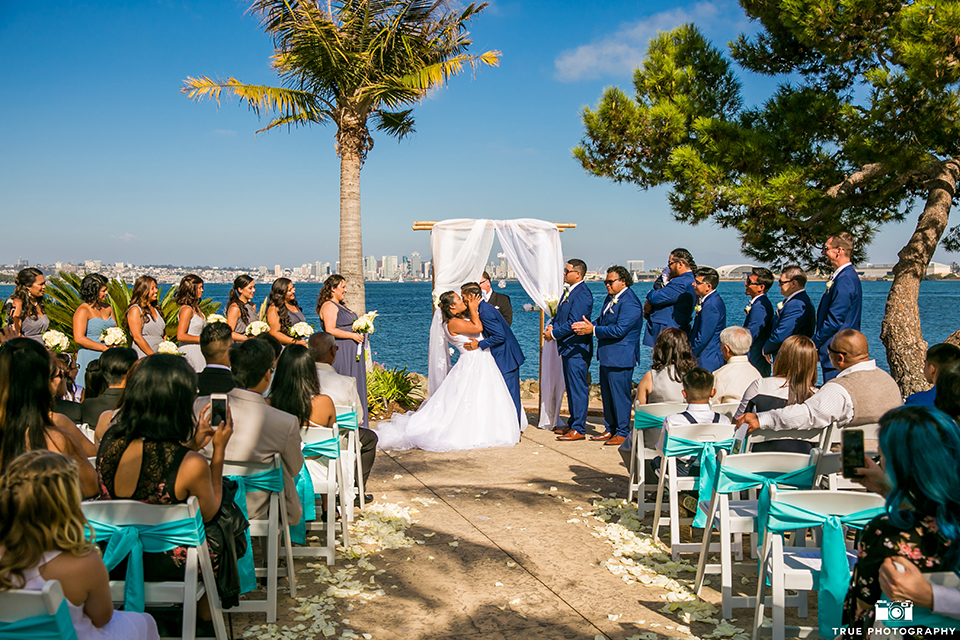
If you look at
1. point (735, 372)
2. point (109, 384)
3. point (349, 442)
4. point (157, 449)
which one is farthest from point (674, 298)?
point (157, 449)

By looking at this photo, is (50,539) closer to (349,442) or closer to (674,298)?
(349,442)

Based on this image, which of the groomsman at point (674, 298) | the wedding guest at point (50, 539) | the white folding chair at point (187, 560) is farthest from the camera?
the groomsman at point (674, 298)

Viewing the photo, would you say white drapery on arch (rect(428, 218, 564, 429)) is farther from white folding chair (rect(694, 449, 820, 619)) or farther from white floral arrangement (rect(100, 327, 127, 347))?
white folding chair (rect(694, 449, 820, 619))

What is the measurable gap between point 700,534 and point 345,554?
238 cm

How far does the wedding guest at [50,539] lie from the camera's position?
1.89 m

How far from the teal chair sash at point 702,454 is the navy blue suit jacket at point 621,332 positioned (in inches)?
127

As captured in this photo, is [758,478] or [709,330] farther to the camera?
[709,330]

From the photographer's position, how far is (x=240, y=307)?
7480 millimetres

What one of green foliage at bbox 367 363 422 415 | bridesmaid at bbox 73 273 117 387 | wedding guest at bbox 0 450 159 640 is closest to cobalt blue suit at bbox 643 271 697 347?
green foliage at bbox 367 363 422 415

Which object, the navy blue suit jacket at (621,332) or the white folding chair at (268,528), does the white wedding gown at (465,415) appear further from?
the white folding chair at (268,528)

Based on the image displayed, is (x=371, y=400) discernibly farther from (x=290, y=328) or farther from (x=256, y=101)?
(x=256, y=101)

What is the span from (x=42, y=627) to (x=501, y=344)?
20.9 feet

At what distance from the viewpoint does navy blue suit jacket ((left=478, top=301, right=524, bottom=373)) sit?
25.8ft

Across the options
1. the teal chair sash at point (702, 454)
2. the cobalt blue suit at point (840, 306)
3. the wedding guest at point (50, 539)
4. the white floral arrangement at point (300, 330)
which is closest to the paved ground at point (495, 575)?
the teal chair sash at point (702, 454)
